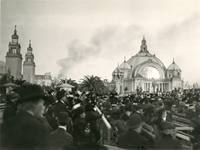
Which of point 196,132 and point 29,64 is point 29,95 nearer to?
point 196,132

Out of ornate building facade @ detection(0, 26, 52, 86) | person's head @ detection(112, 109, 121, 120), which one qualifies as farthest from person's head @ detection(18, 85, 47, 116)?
ornate building facade @ detection(0, 26, 52, 86)

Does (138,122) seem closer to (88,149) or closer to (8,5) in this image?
(88,149)

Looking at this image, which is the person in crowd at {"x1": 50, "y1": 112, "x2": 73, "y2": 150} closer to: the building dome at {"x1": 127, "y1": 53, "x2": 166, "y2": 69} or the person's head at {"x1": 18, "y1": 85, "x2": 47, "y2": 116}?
the person's head at {"x1": 18, "y1": 85, "x2": 47, "y2": 116}

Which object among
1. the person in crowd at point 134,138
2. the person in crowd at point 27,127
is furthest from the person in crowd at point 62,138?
the person in crowd at point 134,138

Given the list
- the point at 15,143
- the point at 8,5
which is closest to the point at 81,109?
the point at 15,143

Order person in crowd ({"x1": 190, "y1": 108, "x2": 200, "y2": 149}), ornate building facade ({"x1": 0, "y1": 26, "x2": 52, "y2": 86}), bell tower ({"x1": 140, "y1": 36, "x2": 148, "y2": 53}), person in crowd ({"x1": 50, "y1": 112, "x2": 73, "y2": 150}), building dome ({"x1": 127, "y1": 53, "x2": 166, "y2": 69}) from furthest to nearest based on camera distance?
1. bell tower ({"x1": 140, "y1": 36, "x2": 148, "y2": 53})
2. building dome ({"x1": 127, "y1": 53, "x2": 166, "y2": 69})
3. ornate building facade ({"x1": 0, "y1": 26, "x2": 52, "y2": 86})
4. person in crowd ({"x1": 190, "y1": 108, "x2": 200, "y2": 149})
5. person in crowd ({"x1": 50, "y1": 112, "x2": 73, "y2": 150})

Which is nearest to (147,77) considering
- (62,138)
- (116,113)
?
(116,113)

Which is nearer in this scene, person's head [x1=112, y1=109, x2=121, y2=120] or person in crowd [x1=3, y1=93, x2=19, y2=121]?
person in crowd [x1=3, y1=93, x2=19, y2=121]

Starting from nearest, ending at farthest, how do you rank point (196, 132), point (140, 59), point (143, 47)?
point (196, 132) < point (140, 59) < point (143, 47)
